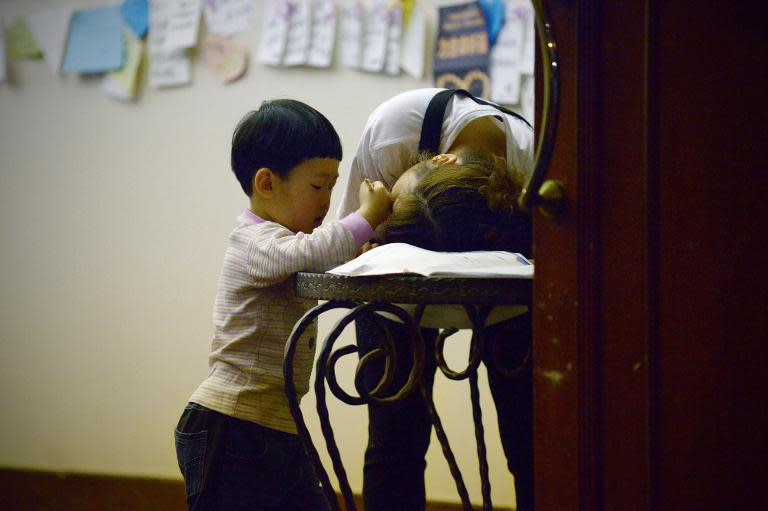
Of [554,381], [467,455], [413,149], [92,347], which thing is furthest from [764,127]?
[92,347]

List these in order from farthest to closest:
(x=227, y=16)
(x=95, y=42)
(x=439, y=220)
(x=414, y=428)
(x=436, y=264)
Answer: (x=95, y=42) → (x=227, y=16) → (x=414, y=428) → (x=439, y=220) → (x=436, y=264)

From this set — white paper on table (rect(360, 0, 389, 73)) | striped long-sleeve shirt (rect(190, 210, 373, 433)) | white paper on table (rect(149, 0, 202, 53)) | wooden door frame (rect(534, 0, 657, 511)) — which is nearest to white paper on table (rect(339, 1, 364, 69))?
white paper on table (rect(360, 0, 389, 73))

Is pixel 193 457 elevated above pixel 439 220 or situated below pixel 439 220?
below

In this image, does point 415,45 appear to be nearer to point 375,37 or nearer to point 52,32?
point 375,37

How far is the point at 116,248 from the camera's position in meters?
2.01

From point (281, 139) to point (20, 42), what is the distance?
58.1 inches

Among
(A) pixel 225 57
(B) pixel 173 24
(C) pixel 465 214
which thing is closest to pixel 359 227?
(C) pixel 465 214

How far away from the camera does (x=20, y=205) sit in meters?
2.11

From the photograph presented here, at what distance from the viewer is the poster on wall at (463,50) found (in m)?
1.67

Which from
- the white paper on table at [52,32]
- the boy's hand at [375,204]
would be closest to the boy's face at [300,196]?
the boy's hand at [375,204]

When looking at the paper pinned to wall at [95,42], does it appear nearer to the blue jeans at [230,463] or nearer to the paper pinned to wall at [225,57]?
the paper pinned to wall at [225,57]

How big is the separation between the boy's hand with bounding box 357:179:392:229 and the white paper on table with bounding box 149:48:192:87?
3.95 ft

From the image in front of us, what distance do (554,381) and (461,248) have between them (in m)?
0.25

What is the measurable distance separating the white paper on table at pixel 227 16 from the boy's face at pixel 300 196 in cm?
101
